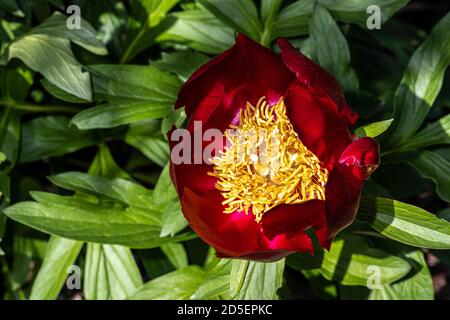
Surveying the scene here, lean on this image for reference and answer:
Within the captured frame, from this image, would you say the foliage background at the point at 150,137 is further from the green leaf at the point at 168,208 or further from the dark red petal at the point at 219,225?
the dark red petal at the point at 219,225

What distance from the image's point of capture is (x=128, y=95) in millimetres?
1807

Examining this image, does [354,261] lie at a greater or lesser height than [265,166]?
lesser

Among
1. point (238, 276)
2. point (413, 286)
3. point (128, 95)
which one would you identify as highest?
point (128, 95)

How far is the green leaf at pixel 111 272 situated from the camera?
1.90 meters

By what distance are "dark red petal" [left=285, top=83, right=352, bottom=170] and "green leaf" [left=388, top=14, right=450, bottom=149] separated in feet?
1.16

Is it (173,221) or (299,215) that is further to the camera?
(173,221)

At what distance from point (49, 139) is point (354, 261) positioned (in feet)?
2.69

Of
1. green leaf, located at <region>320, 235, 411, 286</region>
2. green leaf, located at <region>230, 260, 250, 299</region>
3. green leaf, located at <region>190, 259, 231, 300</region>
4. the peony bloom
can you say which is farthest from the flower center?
green leaf, located at <region>320, 235, 411, 286</region>

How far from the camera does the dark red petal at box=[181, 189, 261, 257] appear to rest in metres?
1.40

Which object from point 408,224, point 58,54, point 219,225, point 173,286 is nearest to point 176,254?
point 173,286

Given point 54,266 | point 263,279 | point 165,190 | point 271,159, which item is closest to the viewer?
point 271,159

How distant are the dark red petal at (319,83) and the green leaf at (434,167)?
40 centimetres

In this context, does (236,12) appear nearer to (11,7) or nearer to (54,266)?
(11,7)

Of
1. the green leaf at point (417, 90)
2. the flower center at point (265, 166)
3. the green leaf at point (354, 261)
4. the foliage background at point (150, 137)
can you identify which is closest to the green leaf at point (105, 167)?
the foliage background at point (150, 137)
